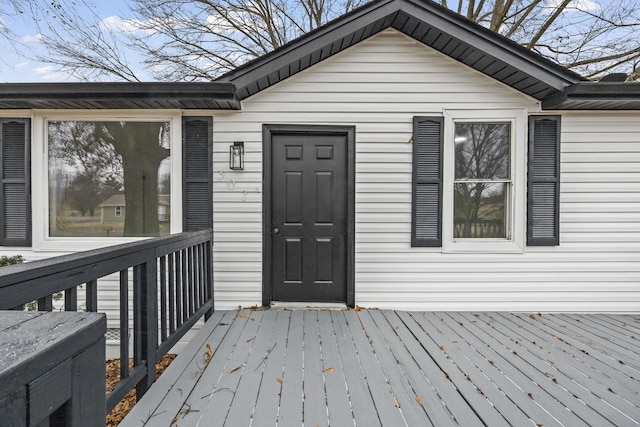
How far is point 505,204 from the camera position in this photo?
153 inches

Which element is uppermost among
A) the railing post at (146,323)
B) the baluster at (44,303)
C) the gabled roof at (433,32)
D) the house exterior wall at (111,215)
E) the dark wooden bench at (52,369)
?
the gabled roof at (433,32)

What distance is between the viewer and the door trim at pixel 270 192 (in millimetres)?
3785

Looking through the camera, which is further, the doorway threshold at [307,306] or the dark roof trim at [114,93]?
the doorway threshold at [307,306]

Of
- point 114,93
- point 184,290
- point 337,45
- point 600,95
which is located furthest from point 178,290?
point 600,95

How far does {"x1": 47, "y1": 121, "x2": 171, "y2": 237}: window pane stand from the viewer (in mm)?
3809

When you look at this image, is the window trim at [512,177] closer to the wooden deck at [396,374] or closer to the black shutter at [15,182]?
the wooden deck at [396,374]

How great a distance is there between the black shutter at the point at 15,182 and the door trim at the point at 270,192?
2.69 m

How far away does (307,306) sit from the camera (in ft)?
12.5

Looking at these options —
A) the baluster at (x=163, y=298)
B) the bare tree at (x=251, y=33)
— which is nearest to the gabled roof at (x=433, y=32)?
the baluster at (x=163, y=298)

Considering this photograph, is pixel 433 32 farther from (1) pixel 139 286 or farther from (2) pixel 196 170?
(1) pixel 139 286

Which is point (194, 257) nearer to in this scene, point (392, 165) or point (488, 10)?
point (392, 165)

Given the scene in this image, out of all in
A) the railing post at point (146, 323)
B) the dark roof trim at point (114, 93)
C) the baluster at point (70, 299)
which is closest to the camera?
the baluster at point (70, 299)

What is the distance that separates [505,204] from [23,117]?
5728 millimetres

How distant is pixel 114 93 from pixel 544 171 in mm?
4839
